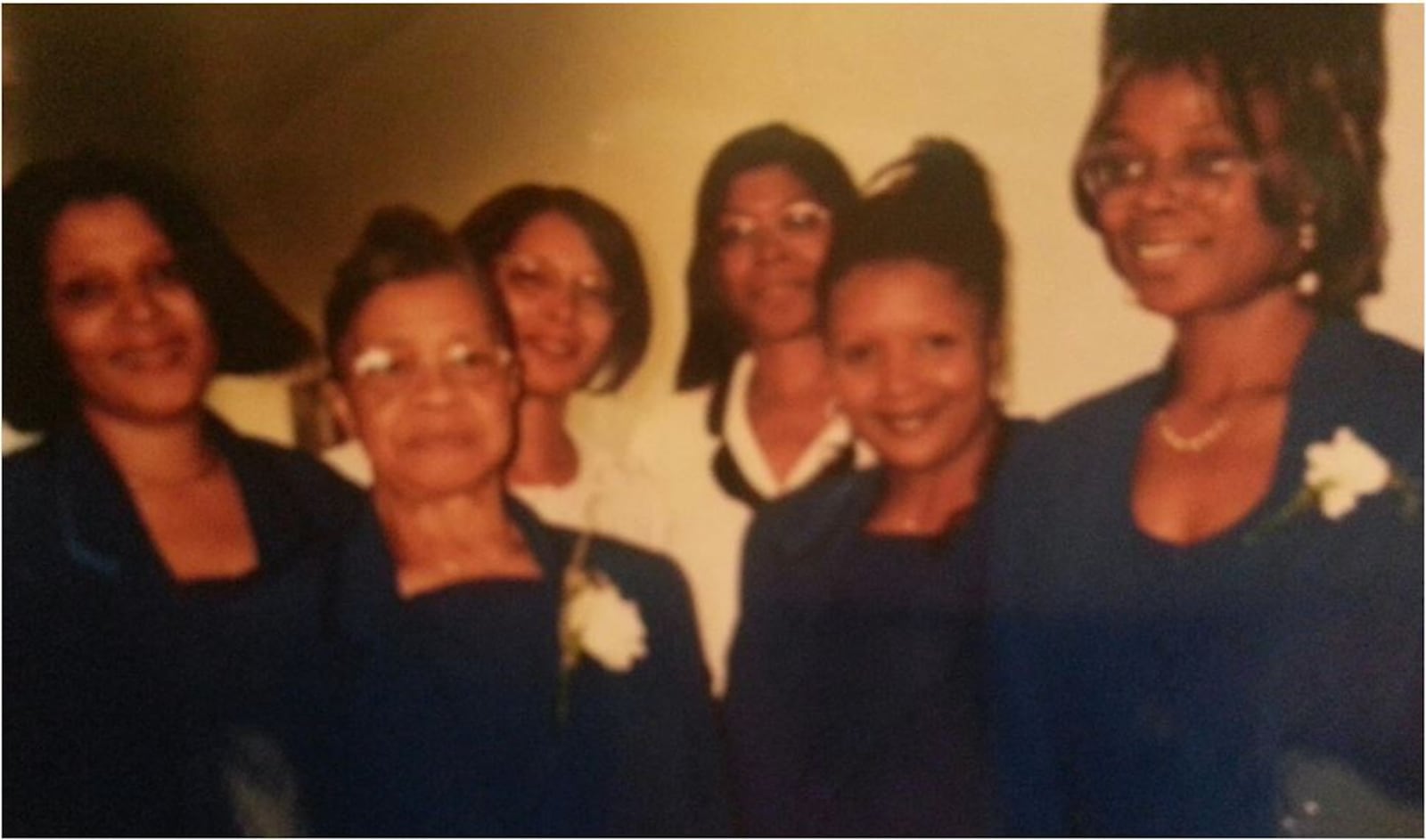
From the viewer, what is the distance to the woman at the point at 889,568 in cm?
149

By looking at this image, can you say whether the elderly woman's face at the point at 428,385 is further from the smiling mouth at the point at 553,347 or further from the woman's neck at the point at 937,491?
the woman's neck at the point at 937,491

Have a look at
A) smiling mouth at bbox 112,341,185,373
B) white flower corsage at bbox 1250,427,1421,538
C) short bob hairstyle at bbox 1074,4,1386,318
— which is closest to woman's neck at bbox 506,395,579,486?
smiling mouth at bbox 112,341,185,373

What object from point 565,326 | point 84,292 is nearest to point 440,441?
point 565,326

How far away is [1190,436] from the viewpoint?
1493mm

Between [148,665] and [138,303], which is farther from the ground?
[138,303]

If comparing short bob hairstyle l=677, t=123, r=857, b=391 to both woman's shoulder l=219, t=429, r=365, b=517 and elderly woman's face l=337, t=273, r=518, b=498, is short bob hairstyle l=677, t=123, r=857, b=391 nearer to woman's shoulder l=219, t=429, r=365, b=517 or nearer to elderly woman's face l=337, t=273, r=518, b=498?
elderly woman's face l=337, t=273, r=518, b=498

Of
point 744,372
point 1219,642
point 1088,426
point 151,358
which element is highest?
point 151,358

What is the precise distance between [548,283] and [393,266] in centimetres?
15

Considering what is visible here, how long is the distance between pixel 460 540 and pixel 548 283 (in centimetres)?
26

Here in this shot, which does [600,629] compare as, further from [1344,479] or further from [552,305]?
[1344,479]

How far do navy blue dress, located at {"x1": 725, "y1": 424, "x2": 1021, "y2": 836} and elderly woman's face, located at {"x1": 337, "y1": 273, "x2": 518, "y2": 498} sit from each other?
11.3 inches

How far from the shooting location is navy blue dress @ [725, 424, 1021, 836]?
148 centimetres

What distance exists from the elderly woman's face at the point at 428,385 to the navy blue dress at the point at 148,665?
7 cm

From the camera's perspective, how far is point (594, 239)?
151cm
